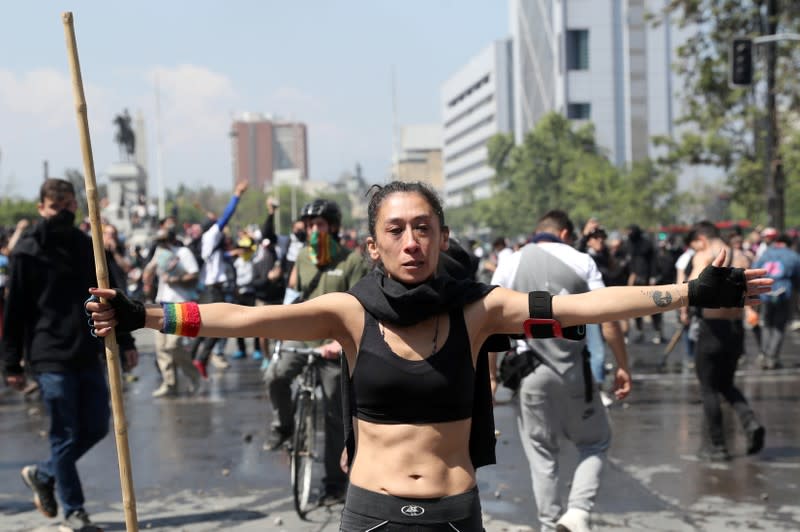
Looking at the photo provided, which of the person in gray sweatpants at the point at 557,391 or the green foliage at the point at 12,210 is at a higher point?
the green foliage at the point at 12,210

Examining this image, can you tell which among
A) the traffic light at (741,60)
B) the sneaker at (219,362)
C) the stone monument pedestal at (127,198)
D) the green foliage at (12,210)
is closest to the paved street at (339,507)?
the sneaker at (219,362)

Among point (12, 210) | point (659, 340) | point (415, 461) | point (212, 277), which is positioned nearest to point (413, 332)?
point (415, 461)

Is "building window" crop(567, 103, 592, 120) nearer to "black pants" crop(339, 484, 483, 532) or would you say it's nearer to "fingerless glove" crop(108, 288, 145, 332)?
"black pants" crop(339, 484, 483, 532)

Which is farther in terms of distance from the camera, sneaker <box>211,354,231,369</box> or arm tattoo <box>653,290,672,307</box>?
sneaker <box>211,354,231,369</box>

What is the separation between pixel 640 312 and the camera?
3613 mm

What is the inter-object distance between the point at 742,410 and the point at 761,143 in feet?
70.8

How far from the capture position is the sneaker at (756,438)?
29.5 feet

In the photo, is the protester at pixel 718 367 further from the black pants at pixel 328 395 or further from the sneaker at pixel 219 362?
the sneaker at pixel 219 362

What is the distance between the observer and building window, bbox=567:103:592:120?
4180 inches

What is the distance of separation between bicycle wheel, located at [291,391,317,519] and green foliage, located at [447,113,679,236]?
59830 mm

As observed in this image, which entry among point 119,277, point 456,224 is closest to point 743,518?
point 119,277

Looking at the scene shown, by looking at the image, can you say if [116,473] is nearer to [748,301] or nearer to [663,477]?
[663,477]

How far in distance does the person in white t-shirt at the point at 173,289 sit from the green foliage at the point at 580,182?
180 ft

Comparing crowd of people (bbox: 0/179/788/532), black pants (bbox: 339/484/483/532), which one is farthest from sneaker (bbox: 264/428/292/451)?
black pants (bbox: 339/484/483/532)
